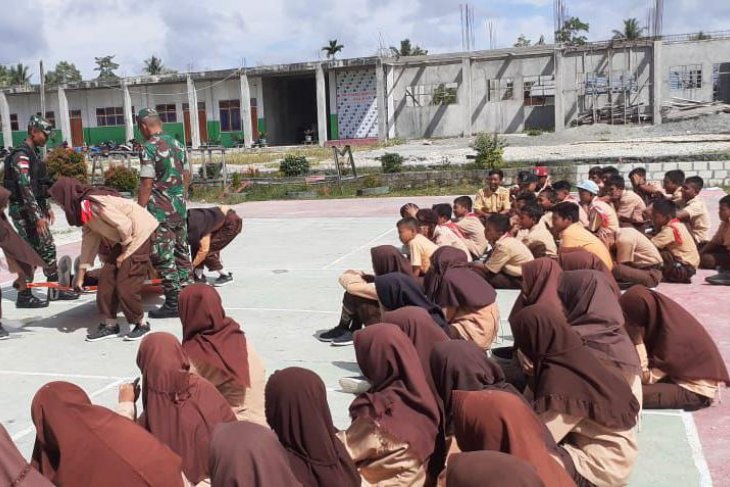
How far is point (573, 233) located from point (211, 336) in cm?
421

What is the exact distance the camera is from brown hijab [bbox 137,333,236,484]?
10.4 feet

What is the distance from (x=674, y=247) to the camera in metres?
7.60

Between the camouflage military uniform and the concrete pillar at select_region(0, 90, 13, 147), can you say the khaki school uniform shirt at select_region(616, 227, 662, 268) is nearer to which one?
the camouflage military uniform

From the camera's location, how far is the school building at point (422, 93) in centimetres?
3491

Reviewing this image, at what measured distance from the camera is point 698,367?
432 centimetres

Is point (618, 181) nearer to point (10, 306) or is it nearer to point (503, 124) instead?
point (10, 306)

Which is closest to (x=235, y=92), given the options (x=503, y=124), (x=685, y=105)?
(x=503, y=124)

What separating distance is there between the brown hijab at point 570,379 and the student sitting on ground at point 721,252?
4.77m

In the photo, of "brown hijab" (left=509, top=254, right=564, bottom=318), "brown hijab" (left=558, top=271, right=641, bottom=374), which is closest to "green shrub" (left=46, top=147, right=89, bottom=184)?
"brown hijab" (left=509, top=254, right=564, bottom=318)

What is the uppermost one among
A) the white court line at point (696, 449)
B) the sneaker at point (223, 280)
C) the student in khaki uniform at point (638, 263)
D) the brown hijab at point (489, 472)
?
the brown hijab at point (489, 472)

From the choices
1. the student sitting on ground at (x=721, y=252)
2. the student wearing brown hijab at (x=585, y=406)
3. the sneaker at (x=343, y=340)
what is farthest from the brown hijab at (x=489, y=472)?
the student sitting on ground at (x=721, y=252)

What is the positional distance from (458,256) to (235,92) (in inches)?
1391

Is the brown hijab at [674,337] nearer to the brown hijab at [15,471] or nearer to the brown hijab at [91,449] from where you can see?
the brown hijab at [91,449]

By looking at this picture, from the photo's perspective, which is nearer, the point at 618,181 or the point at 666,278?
the point at 666,278
